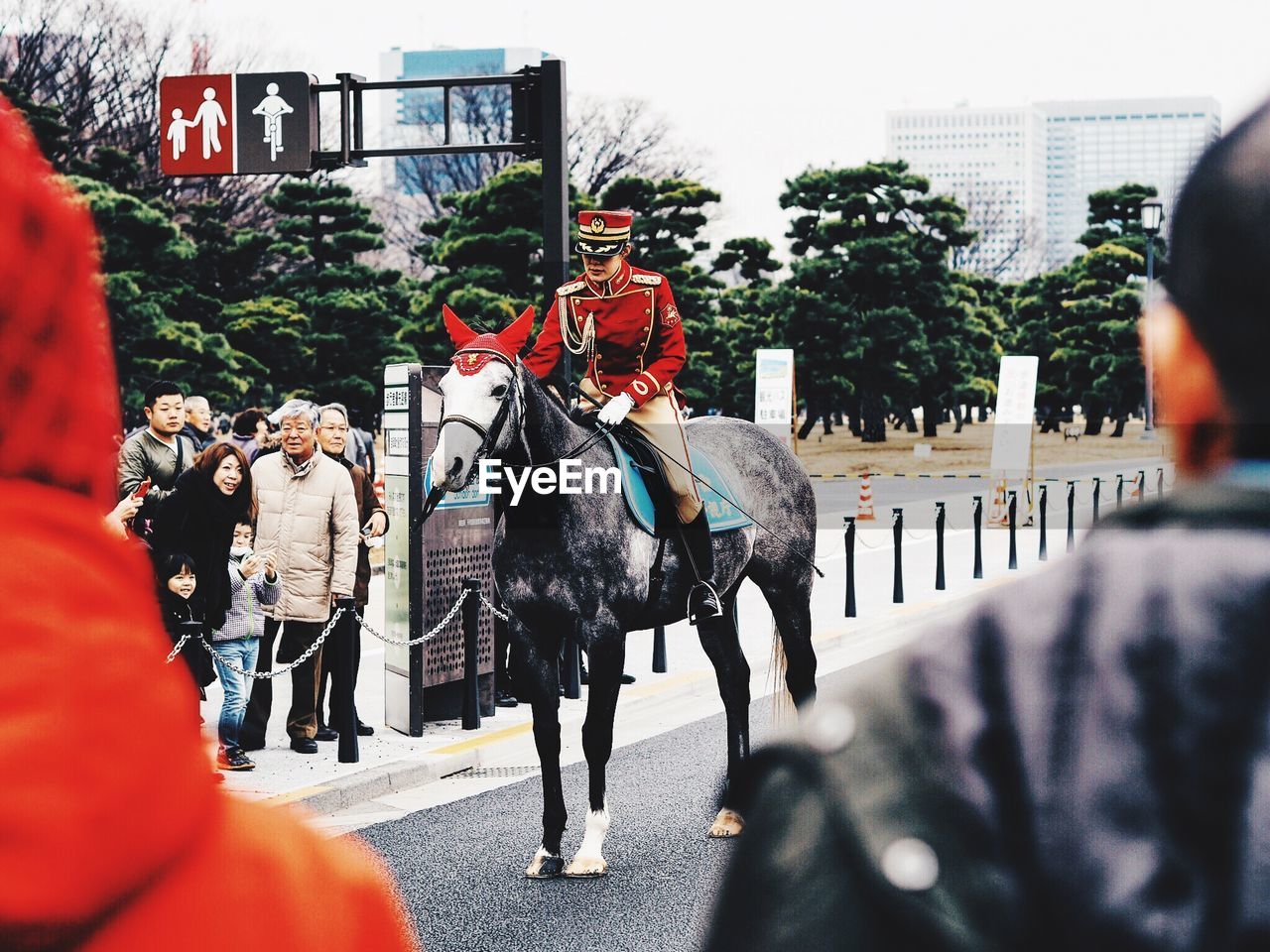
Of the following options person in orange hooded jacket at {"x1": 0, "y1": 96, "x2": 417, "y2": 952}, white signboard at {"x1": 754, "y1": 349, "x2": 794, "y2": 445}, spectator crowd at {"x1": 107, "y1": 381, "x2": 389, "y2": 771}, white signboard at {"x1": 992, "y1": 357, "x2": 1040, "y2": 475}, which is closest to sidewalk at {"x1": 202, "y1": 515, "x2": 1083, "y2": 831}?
spectator crowd at {"x1": 107, "y1": 381, "x2": 389, "y2": 771}

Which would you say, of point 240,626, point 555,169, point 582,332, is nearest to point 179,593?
point 240,626

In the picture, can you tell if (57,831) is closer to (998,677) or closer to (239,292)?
(998,677)

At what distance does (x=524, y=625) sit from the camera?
695 cm

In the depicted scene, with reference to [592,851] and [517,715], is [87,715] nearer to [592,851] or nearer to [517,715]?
[592,851]

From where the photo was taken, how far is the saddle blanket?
7344 millimetres

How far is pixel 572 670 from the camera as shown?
11.1 metres

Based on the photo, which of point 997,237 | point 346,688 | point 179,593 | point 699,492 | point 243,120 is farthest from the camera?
point 997,237

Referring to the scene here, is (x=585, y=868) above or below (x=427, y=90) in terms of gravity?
below

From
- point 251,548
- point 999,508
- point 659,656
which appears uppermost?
point 251,548

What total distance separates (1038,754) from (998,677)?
0.16 ft

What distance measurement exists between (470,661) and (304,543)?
140 centimetres

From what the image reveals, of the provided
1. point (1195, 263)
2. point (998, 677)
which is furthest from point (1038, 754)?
point (1195, 263)

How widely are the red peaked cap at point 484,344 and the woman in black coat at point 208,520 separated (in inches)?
71.6

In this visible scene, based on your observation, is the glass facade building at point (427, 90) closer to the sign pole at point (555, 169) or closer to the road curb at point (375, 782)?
the sign pole at point (555, 169)
